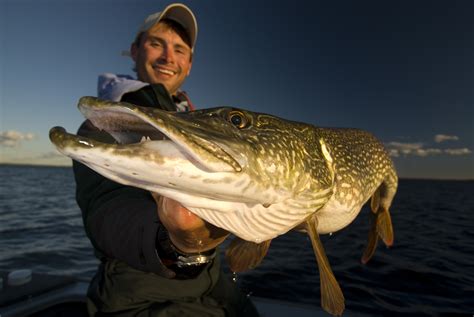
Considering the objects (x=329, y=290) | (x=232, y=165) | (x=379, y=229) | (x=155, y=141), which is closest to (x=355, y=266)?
(x=379, y=229)

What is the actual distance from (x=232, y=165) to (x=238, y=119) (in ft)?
1.25

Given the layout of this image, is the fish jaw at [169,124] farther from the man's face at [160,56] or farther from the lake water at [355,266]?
the lake water at [355,266]

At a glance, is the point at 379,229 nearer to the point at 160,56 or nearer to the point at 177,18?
the point at 160,56

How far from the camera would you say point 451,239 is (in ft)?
36.1

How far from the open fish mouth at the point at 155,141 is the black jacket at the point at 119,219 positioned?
70cm

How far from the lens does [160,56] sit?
354cm

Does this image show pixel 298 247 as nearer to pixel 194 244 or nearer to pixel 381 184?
pixel 381 184

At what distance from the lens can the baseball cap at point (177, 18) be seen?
3414 mm

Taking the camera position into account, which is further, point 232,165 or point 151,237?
point 151,237

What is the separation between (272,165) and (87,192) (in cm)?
147

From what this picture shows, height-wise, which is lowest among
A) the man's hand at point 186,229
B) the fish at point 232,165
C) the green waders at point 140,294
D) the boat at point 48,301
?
the boat at point 48,301

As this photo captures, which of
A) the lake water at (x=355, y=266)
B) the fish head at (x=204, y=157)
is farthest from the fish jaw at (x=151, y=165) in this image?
the lake water at (x=355, y=266)

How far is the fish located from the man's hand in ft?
0.20

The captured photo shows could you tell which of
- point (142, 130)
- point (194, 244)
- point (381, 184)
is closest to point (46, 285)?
point (194, 244)
